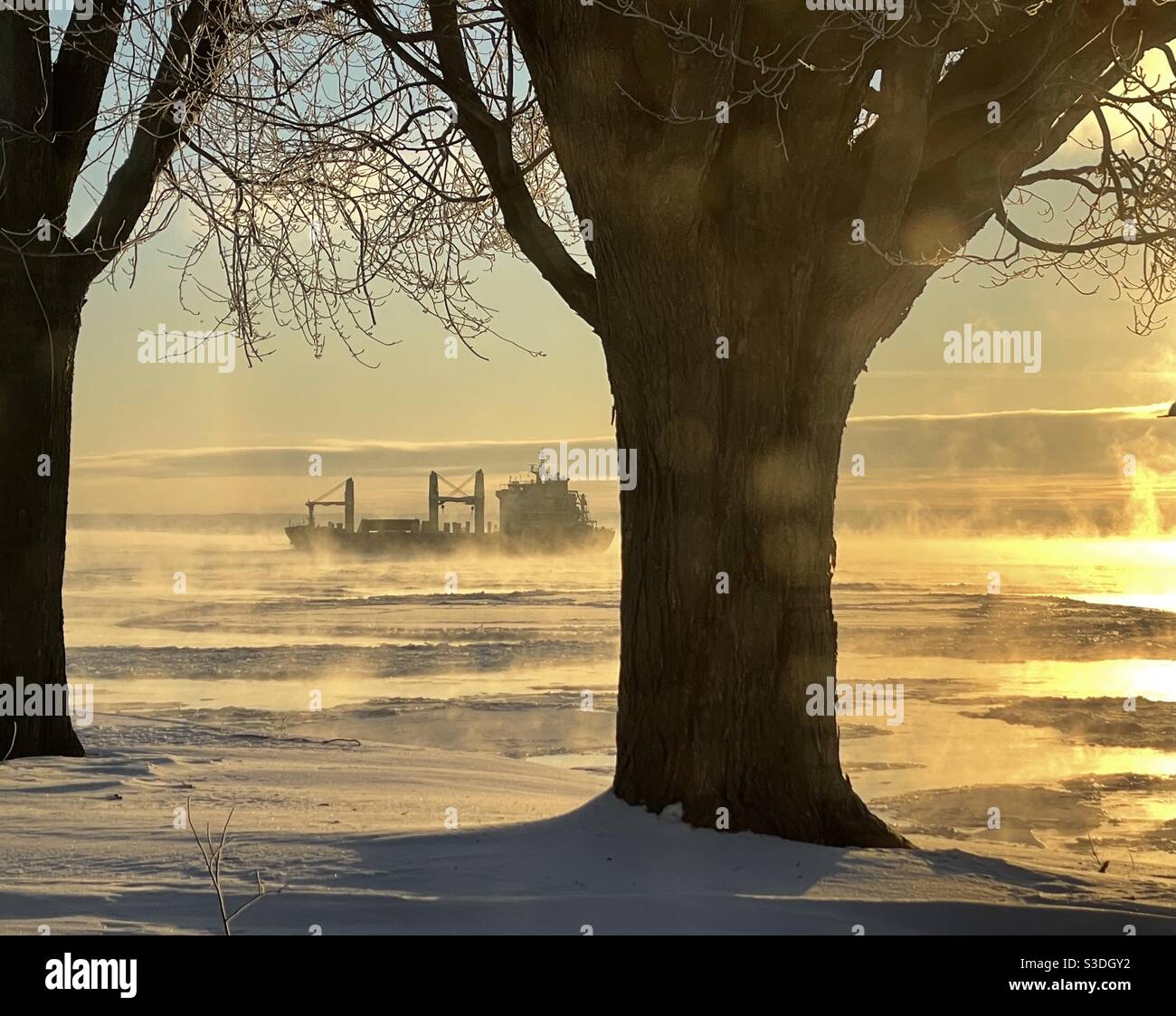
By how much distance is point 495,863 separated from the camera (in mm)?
5949

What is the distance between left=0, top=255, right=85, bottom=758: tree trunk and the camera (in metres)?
8.75

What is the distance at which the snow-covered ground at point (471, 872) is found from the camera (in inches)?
201

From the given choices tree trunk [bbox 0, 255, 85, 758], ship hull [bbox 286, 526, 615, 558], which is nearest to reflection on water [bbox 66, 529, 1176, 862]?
tree trunk [bbox 0, 255, 85, 758]

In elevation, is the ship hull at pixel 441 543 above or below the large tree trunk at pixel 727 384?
below

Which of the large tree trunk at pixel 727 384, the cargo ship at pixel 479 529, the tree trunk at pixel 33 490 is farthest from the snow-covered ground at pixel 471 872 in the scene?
the cargo ship at pixel 479 529

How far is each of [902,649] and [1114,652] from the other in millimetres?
4387

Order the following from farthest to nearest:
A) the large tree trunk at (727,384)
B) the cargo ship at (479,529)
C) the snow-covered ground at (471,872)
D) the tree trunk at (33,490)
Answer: the cargo ship at (479,529) < the tree trunk at (33,490) < the large tree trunk at (727,384) < the snow-covered ground at (471,872)

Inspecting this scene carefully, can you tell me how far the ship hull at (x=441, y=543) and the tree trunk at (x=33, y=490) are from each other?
64258 mm

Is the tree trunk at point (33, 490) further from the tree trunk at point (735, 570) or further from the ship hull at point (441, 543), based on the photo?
the ship hull at point (441, 543)

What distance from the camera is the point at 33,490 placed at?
885 centimetres

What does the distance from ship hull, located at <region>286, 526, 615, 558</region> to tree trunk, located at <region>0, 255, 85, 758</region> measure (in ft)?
211
